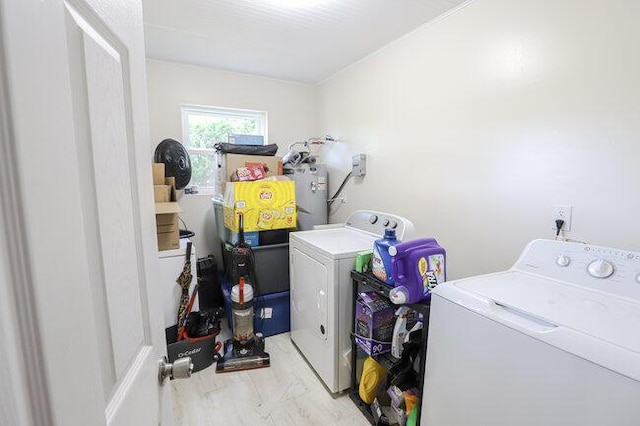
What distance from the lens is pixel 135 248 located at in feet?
2.02

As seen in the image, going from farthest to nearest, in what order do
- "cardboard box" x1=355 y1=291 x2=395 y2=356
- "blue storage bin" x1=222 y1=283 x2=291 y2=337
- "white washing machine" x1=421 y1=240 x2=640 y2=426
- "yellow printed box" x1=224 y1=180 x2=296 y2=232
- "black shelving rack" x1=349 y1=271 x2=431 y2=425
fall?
"blue storage bin" x1=222 y1=283 x2=291 y2=337
"yellow printed box" x1=224 y1=180 x2=296 y2=232
"cardboard box" x1=355 y1=291 x2=395 y2=356
"black shelving rack" x1=349 y1=271 x2=431 y2=425
"white washing machine" x1=421 y1=240 x2=640 y2=426

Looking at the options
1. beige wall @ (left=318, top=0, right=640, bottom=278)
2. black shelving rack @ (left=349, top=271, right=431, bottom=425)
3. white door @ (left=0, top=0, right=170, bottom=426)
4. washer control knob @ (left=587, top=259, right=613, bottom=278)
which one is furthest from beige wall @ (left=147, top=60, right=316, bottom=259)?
washer control knob @ (left=587, top=259, right=613, bottom=278)

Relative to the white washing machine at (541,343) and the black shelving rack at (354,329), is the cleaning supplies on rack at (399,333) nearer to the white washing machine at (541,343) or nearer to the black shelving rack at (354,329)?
the black shelving rack at (354,329)

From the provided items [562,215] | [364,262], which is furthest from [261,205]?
[562,215]

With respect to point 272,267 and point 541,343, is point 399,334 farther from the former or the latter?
point 272,267

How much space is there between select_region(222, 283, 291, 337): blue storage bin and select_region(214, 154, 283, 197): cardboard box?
37.6 inches

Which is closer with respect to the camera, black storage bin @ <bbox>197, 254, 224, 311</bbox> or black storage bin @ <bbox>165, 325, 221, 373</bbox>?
black storage bin @ <bbox>165, 325, 221, 373</bbox>

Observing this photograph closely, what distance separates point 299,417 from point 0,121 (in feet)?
6.32

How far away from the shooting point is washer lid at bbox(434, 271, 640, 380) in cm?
74

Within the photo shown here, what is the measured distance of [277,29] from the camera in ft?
7.12

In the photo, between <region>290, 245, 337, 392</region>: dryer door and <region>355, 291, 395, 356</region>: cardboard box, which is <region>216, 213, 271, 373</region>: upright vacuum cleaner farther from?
<region>355, 291, 395, 356</region>: cardboard box

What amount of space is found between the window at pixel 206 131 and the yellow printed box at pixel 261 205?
738 mm

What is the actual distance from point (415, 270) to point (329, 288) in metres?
0.60

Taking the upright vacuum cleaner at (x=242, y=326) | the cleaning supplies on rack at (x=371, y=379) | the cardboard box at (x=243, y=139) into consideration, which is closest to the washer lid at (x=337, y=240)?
the upright vacuum cleaner at (x=242, y=326)
